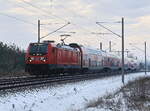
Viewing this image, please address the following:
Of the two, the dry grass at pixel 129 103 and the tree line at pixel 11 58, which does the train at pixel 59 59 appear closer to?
the tree line at pixel 11 58

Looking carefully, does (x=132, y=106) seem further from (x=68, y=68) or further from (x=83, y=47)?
(x=83, y=47)

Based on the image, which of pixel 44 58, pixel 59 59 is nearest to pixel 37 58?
pixel 44 58

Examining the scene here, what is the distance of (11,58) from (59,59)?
50.1 feet

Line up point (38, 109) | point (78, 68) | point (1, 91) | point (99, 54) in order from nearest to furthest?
1. point (38, 109)
2. point (1, 91)
3. point (78, 68)
4. point (99, 54)

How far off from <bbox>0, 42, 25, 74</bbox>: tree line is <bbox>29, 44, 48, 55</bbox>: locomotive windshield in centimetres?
1309

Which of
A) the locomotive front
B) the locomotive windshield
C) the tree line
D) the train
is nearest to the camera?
the locomotive front

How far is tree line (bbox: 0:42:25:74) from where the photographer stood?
51.2 m

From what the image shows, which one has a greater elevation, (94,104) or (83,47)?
(83,47)

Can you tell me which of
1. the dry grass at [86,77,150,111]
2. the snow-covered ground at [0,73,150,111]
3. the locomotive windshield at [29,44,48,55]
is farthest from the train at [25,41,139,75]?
the dry grass at [86,77,150,111]

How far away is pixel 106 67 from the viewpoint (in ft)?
214

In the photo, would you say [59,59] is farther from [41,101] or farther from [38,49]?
[41,101]

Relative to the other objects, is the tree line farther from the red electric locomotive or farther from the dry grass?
the dry grass

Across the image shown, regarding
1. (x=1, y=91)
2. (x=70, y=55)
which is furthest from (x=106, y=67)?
(x=1, y=91)

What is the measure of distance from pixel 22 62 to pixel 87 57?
28.9 ft
